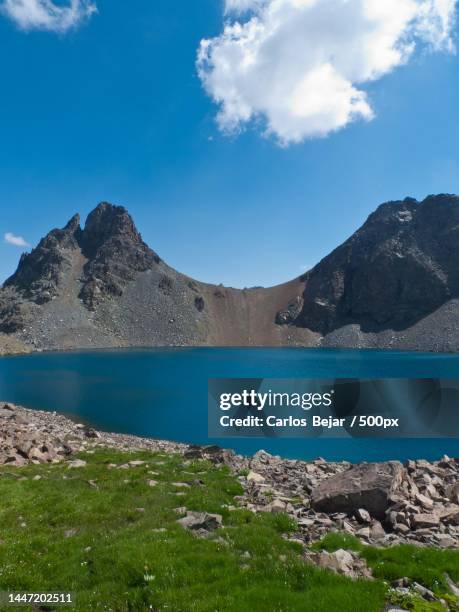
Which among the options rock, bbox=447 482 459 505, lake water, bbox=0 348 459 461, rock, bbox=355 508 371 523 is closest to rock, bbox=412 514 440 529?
rock, bbox=355 508 371 523

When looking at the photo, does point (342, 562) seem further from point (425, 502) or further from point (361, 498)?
point (425, 502)

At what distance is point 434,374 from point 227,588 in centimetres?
11475

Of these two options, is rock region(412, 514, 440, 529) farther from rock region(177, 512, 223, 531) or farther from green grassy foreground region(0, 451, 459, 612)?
rock region(177, 512, 223, 531)

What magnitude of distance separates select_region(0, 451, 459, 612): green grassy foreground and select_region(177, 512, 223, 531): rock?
0.46 meters

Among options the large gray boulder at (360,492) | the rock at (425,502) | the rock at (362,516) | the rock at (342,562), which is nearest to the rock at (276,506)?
the large gray boulder at (360,492)

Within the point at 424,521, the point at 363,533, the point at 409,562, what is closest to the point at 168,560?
the point at 409,562

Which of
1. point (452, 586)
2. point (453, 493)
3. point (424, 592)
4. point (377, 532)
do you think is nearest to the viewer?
point (424, 592)

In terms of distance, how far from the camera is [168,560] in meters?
10.9

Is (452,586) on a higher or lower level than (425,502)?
higher

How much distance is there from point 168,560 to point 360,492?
859 cm

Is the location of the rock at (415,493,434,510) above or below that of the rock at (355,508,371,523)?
above

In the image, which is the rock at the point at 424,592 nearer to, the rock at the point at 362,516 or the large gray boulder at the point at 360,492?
the rock at the point at 362,516

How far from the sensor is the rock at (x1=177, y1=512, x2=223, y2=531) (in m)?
13.9

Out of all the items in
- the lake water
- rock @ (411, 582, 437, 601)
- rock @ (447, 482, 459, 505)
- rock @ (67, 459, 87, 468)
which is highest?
rock @ (411, 582, 437, 601)
